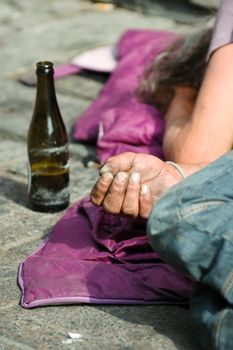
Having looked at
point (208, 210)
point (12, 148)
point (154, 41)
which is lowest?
point (12, 148)

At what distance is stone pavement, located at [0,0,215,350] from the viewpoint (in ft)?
7.57

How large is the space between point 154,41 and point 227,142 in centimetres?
157

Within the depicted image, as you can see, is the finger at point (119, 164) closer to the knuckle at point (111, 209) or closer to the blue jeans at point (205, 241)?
the knuckle at point (111, 209)

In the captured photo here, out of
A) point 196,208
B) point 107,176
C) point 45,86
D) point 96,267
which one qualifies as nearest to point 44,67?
point 45,86

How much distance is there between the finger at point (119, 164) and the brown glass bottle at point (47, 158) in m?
0.58

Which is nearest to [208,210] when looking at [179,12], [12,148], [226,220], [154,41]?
[226,220]

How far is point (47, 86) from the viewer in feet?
9.88

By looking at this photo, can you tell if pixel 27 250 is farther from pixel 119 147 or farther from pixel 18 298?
pixel 119 147

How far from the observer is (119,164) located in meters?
2.54

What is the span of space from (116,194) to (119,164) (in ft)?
0.43

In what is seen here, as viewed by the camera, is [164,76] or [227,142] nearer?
[227,142]

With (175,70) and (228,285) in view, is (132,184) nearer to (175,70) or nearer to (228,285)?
(228,285)

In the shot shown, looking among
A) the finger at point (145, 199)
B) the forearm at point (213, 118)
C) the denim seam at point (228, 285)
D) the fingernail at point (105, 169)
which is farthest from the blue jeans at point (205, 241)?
the forearm at point (213, 118)

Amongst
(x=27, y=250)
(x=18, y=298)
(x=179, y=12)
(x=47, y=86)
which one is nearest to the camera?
(x=18, y=298)
